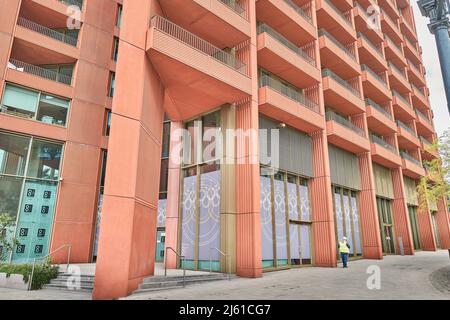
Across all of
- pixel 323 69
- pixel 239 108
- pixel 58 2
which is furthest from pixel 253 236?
pixel 58 2

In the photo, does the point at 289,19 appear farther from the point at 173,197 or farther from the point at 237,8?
the point at 173,197

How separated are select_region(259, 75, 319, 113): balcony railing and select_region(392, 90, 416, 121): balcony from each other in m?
15.1

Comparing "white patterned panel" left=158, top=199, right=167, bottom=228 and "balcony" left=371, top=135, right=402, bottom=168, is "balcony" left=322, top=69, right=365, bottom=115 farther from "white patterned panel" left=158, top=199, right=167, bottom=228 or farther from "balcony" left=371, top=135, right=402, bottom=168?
"white patterned panel" left=158, top=199, right=167, bottom=228

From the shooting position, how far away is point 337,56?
72.9 feet

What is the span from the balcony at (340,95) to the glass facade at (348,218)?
20.0 feet

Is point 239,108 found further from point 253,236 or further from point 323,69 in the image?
point 323,69

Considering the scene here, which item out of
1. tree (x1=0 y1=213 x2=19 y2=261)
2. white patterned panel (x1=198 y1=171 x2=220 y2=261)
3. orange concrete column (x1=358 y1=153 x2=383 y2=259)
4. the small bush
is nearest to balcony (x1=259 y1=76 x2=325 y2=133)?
white patterned panel (x1=198 y1=171 x2=220 y2=261)

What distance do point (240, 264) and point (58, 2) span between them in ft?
63.7

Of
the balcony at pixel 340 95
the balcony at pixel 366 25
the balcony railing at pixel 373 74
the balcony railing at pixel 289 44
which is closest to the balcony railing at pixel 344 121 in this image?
the balcony at pixel 340 95

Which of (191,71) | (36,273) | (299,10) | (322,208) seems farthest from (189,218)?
(299,10)

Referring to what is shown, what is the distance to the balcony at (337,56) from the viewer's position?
21.4 metres

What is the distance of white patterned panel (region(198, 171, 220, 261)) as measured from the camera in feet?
47.8

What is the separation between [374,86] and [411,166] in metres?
9.85

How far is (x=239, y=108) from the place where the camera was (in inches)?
607
